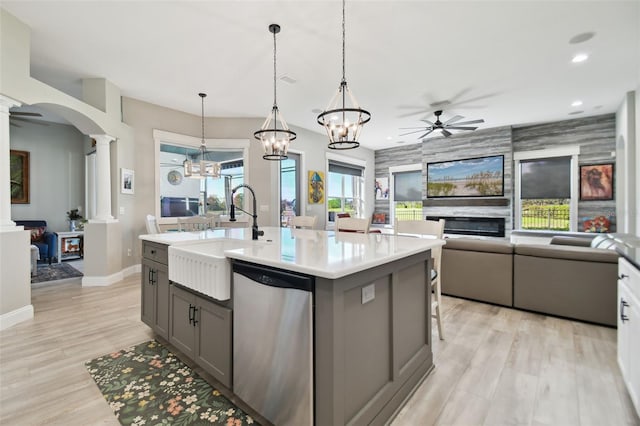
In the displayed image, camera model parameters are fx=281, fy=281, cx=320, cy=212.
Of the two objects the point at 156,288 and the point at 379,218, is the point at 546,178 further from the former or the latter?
the point at 156,288

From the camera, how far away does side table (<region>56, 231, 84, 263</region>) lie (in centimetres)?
596

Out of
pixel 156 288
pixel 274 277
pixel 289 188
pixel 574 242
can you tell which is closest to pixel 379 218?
pixel 289 188

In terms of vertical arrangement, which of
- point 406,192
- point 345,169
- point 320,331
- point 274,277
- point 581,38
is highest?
point 581,38

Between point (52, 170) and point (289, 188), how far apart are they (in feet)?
18.0

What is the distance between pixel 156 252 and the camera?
7.68ft

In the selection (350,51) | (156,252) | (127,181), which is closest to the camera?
(156,252)

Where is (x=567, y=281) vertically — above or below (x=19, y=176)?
below

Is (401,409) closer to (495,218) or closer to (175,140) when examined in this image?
(175,140)

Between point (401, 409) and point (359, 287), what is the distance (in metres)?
0.87

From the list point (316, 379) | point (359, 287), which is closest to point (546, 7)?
point (359, 287)

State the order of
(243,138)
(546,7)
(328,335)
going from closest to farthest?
(328,335), (546,7), (243,138)

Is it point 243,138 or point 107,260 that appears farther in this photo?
point 243,138

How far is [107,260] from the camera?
13.8ft

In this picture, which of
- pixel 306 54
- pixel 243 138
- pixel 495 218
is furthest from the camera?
pixel 495 218
